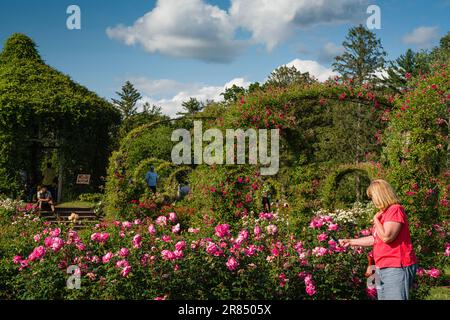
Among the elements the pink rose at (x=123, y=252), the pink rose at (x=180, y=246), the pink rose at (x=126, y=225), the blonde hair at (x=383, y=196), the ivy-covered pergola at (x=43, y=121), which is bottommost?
the pink rose at (x=123, y=252)

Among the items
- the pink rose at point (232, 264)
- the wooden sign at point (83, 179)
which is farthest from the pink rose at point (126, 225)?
the wooden sign at point (83, 179)

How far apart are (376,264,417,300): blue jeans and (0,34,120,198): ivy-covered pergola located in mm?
14950

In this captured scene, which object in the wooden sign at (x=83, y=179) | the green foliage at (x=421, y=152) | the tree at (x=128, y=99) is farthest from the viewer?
the tree at (x=128, y=99)

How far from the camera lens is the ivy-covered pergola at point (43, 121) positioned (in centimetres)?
1652

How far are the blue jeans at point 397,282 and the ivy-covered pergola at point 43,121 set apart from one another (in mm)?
14950

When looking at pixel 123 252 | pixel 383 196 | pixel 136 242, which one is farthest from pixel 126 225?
pixel 383 196

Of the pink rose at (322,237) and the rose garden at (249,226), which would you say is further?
the pink rose at (322,237)

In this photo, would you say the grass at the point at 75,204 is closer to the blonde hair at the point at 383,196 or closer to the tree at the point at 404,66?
the blonde hair at the point at 383,196

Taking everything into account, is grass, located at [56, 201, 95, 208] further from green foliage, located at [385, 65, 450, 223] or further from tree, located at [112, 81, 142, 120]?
tree, located at [112, 81, 142, 120]

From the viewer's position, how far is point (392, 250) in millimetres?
3898

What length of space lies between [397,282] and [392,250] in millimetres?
256

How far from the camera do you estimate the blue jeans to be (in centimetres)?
386

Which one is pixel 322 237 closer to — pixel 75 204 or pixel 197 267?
pixel 197 267
